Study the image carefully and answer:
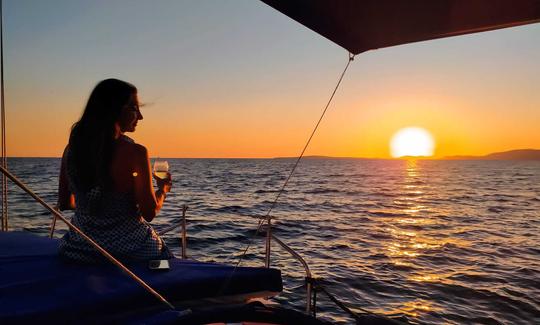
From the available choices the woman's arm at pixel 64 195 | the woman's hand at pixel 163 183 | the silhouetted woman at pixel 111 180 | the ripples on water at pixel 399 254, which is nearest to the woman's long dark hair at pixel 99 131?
the silhouetted woman at pixel 111 180

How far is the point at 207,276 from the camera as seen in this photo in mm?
2658

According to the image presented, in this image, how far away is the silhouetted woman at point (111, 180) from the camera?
2.69m

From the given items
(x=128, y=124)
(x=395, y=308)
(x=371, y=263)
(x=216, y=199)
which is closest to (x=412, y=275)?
(x=371, y=263)

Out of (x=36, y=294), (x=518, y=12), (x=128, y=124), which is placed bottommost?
(x=36, y=294)

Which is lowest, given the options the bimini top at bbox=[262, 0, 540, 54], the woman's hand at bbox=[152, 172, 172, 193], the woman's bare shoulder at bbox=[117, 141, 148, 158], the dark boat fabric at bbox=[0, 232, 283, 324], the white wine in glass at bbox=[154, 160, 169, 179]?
the dark boat fabric at bbox=[0, 232, 283, 324]

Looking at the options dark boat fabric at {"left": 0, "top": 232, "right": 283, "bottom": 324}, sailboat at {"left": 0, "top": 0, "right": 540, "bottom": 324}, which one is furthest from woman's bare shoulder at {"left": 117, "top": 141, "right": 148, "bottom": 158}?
dark boat fabric at {"left": 0, "top": 232, "right": 283, "bottom": 324}

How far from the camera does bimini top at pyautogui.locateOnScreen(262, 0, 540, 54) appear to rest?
8.79 feet

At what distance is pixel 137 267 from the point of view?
2.80 meters

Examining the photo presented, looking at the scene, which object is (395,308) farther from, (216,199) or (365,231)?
(216,199)

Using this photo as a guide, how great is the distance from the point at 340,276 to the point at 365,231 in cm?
696

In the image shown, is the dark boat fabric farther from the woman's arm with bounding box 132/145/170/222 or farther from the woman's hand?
the woman's hand

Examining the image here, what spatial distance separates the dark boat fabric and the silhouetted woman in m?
0.16

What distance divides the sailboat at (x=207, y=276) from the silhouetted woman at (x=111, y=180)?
173 mm

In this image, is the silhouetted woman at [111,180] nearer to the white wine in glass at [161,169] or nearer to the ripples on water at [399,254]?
the white wine in glass at [161,169]
